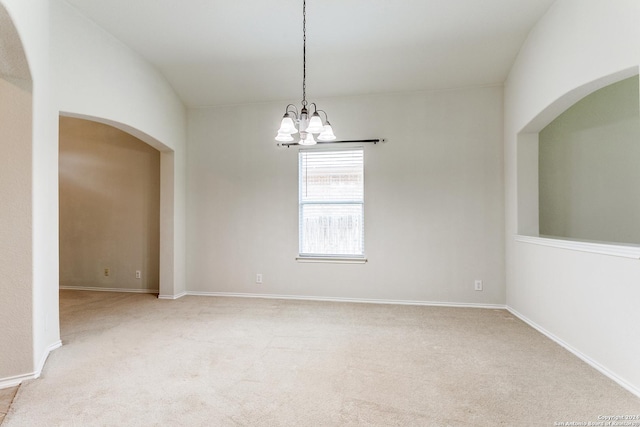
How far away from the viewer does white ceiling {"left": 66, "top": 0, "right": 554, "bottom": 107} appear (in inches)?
128

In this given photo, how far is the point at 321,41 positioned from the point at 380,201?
214 centimetres

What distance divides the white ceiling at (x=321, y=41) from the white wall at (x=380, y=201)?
32 cm

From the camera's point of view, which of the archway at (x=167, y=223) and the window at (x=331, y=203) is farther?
the archway at (x=167, y=223)

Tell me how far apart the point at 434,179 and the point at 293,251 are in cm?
222

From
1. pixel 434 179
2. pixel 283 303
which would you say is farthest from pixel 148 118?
pixel 434 179

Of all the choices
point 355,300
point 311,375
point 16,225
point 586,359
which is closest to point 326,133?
point 311,375

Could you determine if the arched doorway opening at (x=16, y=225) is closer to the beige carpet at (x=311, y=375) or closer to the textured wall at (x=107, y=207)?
the beige carpet at (x=311, y=375)

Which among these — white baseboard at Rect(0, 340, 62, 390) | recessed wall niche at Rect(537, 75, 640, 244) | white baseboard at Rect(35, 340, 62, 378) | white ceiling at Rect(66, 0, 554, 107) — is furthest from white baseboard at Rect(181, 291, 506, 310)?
white ceiling at Rect(66, 0, 554, 107)

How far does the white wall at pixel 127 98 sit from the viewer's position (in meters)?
3.07

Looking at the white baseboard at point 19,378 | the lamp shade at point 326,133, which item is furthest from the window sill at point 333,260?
the white baseboard at point 19,378

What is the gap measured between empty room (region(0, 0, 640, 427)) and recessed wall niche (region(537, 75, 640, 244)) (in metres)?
0.02

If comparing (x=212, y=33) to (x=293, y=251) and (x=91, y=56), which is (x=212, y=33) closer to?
(x=91, y=56)

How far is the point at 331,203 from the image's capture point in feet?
15.1

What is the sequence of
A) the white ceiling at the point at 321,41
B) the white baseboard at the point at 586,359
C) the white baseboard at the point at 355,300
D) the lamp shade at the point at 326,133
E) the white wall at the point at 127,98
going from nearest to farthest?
the white baseboard at the point at 586,359
the lamp shade at the point at 326,133
the white wall at the point at 127,98
the white ceiling at the point at 321,41
the white baseboard at the point at 355,300
